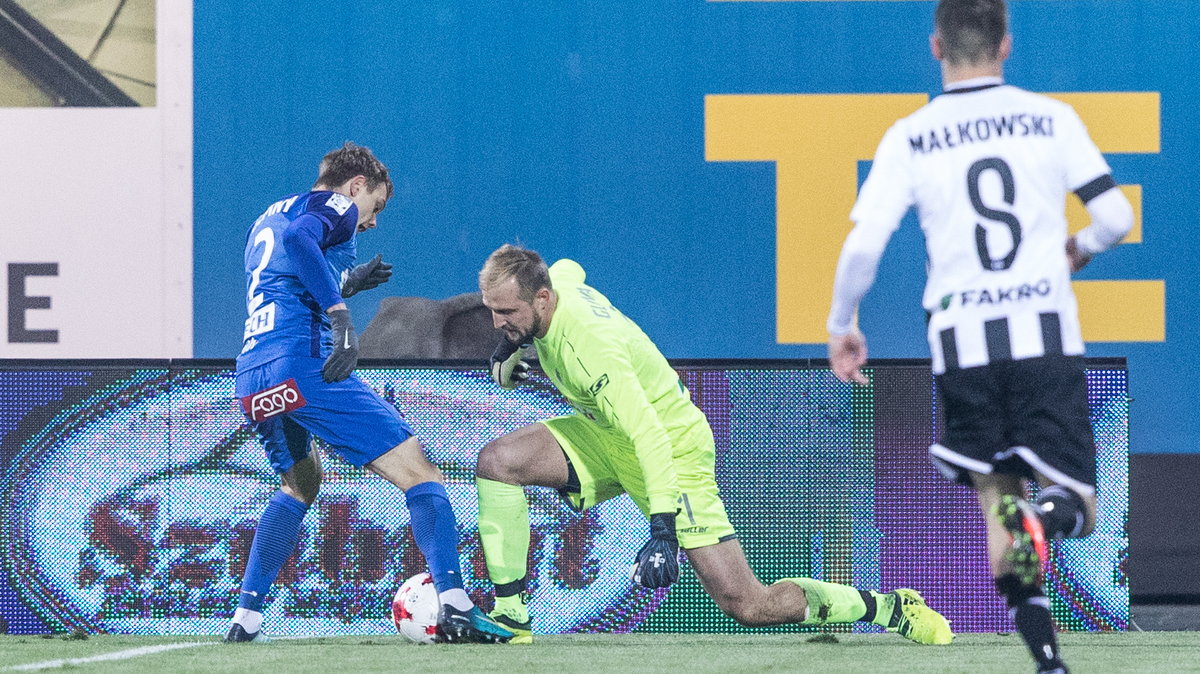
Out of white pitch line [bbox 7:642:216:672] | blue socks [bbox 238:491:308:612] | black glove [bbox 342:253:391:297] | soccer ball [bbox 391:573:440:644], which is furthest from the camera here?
black glove [bbox 342:253:391:297]

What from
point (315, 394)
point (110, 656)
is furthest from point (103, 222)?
point (110, 656)

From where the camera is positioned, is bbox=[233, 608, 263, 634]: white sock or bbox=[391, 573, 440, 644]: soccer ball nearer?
bbox=[391, 573, 440, 644]: soccer ball

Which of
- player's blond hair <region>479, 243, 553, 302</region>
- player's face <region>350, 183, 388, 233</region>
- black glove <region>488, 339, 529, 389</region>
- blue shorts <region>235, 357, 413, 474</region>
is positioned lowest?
blue shorts <region>235, 357, 413, 474</region>

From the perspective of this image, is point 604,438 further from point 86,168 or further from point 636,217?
point 86,168

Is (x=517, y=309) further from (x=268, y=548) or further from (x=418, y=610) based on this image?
(x=268, y=548)

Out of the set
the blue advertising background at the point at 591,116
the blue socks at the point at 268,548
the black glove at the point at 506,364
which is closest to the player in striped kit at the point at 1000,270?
the black glove at the point at 506,364

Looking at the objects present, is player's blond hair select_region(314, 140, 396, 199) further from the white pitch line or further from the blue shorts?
the white pitch line

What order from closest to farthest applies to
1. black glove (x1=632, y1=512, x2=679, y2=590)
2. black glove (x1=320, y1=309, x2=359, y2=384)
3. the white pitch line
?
black glove (x1=632, y1=512, x2=679, y2=590) → the white pitch line → black glove (x1=320, y1=309, x2=359, y2=384)

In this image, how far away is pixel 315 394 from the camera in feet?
14.1

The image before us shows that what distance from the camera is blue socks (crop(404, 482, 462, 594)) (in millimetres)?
4320

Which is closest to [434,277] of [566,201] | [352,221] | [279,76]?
[566,201]

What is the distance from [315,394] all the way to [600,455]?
845 mm

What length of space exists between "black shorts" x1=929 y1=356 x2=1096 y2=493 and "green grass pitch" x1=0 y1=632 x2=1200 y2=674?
945mm

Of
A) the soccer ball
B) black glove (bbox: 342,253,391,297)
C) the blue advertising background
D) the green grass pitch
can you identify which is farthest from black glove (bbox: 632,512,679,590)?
the blue advertising background
